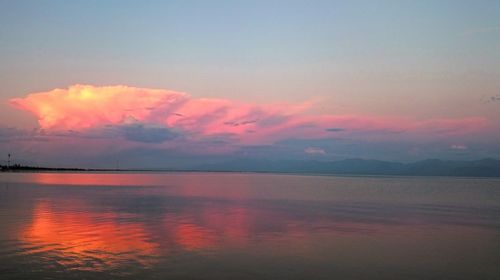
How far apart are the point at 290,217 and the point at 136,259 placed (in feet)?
51.8

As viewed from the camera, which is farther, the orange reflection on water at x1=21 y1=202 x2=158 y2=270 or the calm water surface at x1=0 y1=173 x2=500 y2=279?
the orange reflection on water at x1=21 y1=202 x2=158 y2=270

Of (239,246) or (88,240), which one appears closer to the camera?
(239,246)

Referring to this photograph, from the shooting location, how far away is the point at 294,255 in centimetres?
1670

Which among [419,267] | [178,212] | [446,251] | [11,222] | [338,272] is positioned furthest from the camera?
[178,212]

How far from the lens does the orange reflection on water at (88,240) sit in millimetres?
15148

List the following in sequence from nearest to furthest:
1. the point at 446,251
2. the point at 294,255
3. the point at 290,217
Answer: the point at 294,255 → the point at 446,251 → the point at 290,217

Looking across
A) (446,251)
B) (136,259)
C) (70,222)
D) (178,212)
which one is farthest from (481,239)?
(70,222)

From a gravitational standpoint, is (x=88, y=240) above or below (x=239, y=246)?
above

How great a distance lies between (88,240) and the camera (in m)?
18.9

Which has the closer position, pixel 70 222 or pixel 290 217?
pixel 70 222

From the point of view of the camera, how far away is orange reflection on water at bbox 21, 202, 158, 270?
15148 mm

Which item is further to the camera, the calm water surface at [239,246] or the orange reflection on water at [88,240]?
the orange reflection on water at [88,240]

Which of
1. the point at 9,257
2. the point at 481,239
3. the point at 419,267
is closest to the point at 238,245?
the point at 419,267

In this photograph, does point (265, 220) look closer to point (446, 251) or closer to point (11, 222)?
point (446, 251)
